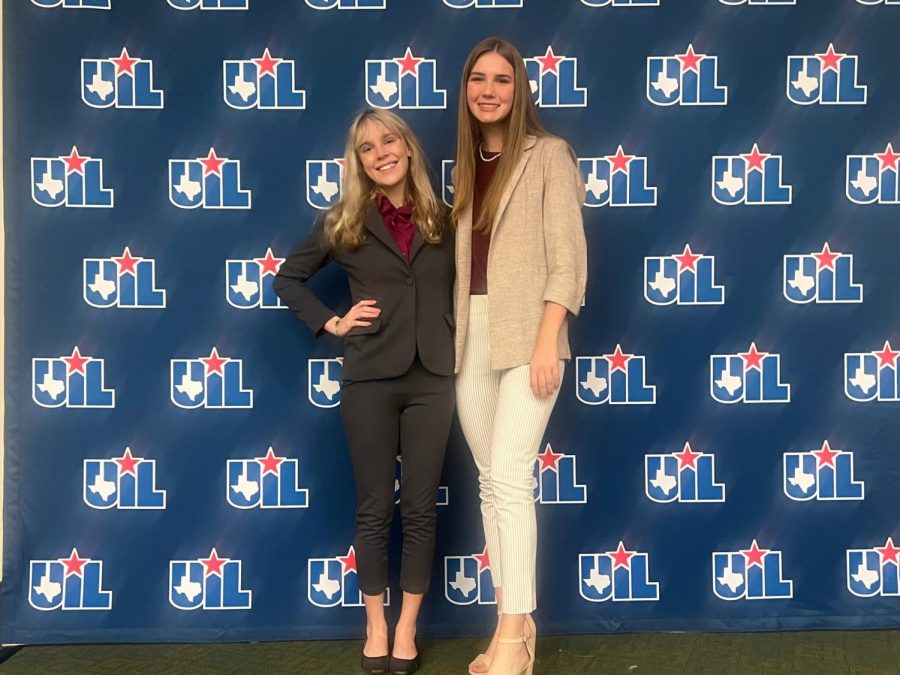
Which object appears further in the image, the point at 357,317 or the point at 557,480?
the point at 557,480

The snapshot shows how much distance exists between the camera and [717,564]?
2.95 meters

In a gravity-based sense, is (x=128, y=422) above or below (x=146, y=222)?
below

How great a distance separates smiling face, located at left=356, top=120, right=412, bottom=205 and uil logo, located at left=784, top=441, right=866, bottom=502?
1520 mm

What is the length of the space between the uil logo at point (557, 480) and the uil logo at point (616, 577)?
195mm

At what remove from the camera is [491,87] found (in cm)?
244

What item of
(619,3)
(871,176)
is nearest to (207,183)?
(619,3)

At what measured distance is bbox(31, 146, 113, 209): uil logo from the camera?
2.84 metres

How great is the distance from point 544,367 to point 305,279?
0.81 meters

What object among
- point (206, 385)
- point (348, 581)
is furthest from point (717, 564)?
point (206, 385)

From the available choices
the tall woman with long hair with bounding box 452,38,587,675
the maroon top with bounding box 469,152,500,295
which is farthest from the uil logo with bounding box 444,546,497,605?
the maroon top with bounding box 469,152,500,295

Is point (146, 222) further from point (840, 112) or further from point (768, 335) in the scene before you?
point (840, 112)

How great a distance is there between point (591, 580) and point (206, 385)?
137 cm

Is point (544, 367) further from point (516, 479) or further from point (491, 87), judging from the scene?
point (491, 87)

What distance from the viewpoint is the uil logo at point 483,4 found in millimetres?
2852
